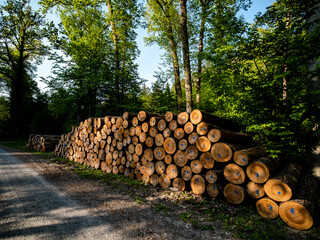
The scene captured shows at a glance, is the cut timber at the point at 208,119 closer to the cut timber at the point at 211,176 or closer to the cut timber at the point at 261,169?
the cut timber at the point at 211,176

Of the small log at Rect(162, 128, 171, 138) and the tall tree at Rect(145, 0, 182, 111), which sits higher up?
the tall tree at Rect(145, 0, 182, 111)

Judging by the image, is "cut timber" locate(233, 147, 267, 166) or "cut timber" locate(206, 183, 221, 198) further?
"cut timber" locate(206, 183, 221, 198)

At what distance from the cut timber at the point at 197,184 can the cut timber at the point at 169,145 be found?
3.11 ft

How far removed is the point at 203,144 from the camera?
415cm

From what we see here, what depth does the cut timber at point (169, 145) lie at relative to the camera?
15.4 feet

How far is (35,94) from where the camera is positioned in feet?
86.6

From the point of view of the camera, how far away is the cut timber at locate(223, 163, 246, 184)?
11.6 feet

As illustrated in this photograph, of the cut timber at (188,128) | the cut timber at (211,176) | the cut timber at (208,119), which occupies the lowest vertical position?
the cut timber at (211,176)

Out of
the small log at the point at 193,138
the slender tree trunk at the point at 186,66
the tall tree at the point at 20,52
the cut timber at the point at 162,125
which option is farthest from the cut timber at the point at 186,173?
the tall tree at the point at 20,52

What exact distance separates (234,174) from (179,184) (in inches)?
60.2

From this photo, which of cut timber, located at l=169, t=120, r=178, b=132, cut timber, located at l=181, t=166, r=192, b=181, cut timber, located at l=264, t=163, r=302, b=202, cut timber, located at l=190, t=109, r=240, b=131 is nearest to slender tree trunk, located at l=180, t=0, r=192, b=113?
cut timber, located at l=190, t=109, r=240, b=131

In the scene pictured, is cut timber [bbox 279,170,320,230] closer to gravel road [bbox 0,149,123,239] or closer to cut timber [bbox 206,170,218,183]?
cut timber [bbox 206,170,218,183]

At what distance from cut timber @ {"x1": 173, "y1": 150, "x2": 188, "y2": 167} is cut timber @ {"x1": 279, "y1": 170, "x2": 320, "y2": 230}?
7.22 feet

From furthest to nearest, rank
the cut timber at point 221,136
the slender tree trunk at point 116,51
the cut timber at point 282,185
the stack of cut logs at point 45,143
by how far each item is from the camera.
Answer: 1. the slender tree trunk at point 116,51
2. the stack of cut logs at point 45,143
3. the cut timber at point 221,136
4. the cut timber at point 282,185
